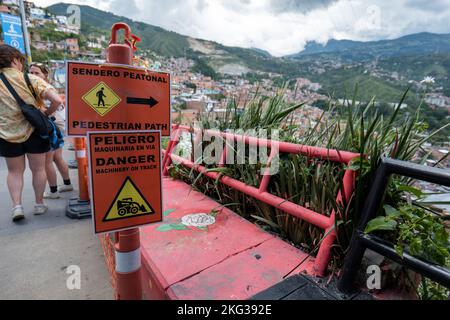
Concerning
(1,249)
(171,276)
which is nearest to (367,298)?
(171,276)

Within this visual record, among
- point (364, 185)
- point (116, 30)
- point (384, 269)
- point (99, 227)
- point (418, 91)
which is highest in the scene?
point (116, 30)

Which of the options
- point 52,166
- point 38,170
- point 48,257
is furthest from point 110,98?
point 52,166

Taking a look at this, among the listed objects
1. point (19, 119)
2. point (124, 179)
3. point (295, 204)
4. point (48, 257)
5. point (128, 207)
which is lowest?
point (48, 257)

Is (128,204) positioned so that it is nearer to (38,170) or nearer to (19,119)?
(19,119)

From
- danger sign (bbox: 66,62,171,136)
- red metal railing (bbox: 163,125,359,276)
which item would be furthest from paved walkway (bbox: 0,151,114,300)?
danger sign (bbox: 66,62,171,136)

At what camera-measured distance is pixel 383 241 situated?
1.23 metres

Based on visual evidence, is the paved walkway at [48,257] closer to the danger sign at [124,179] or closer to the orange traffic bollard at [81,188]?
the orange traffic bollard at [81,188]

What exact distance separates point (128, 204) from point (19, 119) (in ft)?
8.25

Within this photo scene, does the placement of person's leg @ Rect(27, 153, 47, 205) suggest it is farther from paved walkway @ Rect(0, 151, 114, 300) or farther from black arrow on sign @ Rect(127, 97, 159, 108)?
black arrow on sign @ Rect(127, 97, 159, 108)

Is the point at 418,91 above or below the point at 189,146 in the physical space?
above

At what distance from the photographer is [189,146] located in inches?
139

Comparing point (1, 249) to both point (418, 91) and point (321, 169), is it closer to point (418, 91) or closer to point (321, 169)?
point (321, 169)

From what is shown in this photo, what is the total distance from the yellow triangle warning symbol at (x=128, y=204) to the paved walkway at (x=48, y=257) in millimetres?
1197
